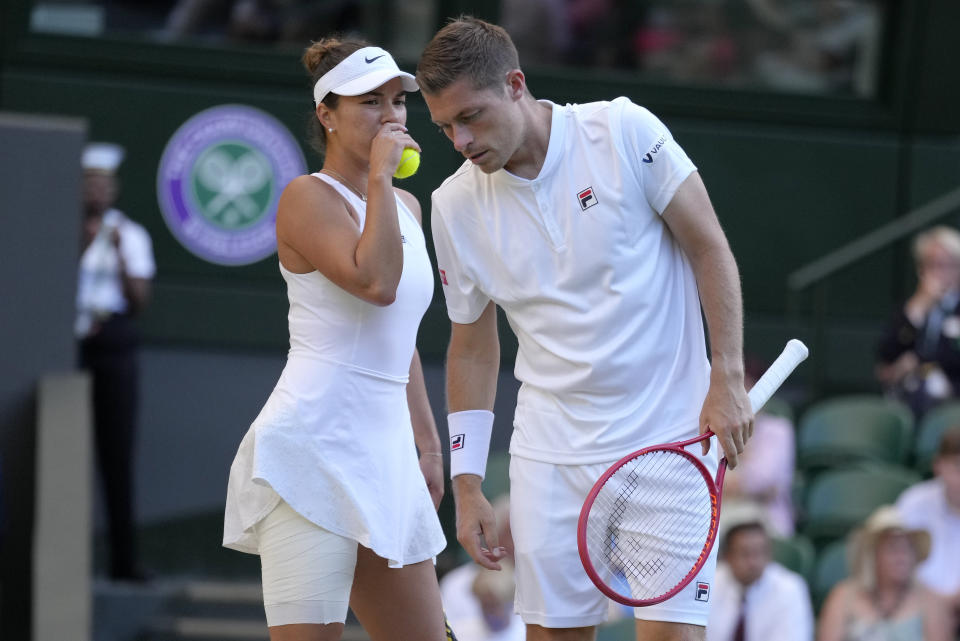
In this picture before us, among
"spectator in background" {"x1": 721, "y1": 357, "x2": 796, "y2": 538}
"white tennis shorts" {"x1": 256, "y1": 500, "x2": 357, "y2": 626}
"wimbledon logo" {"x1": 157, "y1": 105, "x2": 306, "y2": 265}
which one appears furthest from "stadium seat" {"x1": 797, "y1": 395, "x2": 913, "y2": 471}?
"white tennis shorts" {"x1": 256, "y1": 500, "x2": 357, "y2": 626}

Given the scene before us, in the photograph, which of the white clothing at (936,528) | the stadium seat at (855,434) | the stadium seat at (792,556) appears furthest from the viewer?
the stadium seat at (855,434)

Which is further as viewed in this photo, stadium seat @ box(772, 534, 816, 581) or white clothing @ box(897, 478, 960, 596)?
stadium seat @ box(772, 534, 816, 581)

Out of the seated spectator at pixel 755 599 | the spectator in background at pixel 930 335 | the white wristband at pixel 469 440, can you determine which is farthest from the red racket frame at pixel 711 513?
the spectator in background at pixel 930 335

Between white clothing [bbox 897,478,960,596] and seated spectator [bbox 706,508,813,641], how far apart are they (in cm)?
67

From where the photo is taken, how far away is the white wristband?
11.3 feet

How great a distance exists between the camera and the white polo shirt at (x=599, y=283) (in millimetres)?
3205

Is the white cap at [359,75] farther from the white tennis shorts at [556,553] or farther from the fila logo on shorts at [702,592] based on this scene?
the fila logo on shorts at [702,592]

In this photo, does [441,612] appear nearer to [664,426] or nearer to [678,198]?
[664,426]

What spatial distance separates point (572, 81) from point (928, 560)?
4.17 m

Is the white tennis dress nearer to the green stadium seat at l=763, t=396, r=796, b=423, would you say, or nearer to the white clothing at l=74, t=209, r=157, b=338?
the white clothing at l=74, t=209, r=157, b=338

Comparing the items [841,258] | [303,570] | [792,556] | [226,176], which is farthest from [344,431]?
[841,258]

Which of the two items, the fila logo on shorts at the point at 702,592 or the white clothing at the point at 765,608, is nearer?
the fila logo on shorts at the point at 702,592

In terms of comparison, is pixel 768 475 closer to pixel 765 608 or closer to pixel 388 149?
pixel 765 608

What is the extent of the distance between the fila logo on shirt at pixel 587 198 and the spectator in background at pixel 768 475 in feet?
12.0
